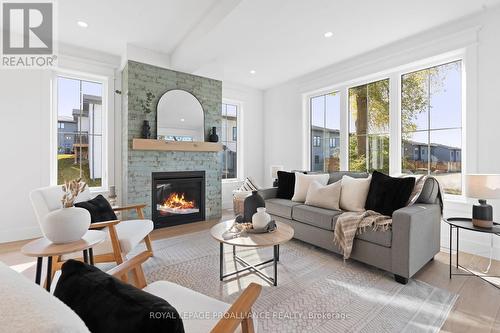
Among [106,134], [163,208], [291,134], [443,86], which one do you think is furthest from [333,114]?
[106,134]

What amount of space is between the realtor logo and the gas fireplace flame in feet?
8.60

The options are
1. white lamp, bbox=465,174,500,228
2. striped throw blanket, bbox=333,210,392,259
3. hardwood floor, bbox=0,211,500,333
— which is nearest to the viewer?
hardwood floor, bbox=0,211,500,333

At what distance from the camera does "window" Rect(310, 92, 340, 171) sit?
436cm

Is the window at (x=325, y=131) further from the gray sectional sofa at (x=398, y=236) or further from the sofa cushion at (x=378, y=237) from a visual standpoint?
the sofa cushion at (x=378, y=237)

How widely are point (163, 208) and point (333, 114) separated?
11.4 ft

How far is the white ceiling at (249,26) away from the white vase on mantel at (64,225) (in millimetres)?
2333

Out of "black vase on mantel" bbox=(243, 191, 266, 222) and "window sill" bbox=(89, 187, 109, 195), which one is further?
"window sill" bbox=(89, 187, 109, 195)

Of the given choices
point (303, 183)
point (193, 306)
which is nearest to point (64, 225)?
point (193, 306)

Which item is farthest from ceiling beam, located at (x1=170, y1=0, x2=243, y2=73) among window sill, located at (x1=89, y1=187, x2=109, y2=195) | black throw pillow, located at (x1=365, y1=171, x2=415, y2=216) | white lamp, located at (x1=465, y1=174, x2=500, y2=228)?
white lamp, located at (x1=465, y1=174, x2=500, y2=228)

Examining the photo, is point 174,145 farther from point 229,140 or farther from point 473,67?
point 473,67

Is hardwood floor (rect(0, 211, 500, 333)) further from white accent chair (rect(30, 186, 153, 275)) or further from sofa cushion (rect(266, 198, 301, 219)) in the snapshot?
sofa cushion (rect(266, 198, 301, 219))

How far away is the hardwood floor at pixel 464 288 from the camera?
1598 mm

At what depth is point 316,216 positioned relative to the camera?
2787 millimetres

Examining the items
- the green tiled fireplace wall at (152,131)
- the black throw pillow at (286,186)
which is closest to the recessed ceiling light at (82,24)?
the green tiled fireplace wall at (152,131)
